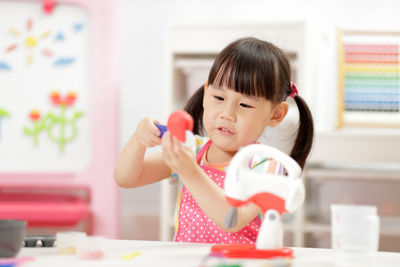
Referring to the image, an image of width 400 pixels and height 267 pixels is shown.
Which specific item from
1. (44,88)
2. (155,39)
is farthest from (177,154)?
(155,39)

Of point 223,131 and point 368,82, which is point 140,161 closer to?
point 223,131

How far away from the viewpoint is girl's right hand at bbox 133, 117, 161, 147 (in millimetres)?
956

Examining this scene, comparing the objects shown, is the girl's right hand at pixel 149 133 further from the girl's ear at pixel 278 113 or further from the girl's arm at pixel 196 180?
the girl's ear at pixel 278 113

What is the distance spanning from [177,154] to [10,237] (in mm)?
271

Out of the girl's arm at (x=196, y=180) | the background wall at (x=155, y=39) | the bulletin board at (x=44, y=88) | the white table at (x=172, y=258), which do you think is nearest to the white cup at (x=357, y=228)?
the white table at (x=172, y=258)

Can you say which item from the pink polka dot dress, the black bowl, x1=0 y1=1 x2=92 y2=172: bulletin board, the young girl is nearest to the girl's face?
the young girl

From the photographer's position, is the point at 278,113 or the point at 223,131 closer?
the point at 223,131

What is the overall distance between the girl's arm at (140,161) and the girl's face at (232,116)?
0.48 ft

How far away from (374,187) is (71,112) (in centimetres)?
157

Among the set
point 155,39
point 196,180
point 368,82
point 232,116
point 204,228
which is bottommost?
point 204,228

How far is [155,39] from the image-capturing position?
2.91 metres

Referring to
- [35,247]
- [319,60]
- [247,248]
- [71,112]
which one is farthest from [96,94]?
[247,248]

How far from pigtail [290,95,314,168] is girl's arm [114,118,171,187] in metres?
0.30

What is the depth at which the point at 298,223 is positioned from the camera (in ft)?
7.48
